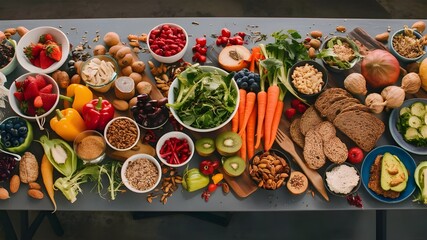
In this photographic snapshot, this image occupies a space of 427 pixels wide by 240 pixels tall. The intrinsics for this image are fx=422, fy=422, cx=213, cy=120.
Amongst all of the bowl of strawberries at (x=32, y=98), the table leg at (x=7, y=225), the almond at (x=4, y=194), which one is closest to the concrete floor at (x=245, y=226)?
the table leg at (x=7, y=225)

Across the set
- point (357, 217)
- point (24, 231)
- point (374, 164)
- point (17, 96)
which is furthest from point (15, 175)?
point (357, 217)

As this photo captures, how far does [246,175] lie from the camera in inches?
80.7

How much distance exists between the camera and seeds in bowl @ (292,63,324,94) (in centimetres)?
211

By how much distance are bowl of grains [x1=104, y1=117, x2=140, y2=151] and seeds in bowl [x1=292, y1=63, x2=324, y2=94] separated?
2.73 feet

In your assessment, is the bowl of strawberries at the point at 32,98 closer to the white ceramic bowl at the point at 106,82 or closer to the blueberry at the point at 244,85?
the white ceramic bowl at the point at 106,82

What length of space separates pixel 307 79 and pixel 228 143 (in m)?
0.52

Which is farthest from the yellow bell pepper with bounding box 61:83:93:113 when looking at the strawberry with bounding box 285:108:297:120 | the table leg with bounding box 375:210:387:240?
the table leg with bounding box 375:210:387:240

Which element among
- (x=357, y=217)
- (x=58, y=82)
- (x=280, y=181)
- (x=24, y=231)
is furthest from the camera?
(x=357, y=217)

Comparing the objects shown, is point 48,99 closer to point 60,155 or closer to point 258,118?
point 60,155

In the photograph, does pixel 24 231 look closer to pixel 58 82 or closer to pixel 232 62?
pixel 58 82

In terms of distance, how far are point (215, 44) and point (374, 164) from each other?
103cm

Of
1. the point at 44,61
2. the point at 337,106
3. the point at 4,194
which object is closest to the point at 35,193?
the point at 4,194

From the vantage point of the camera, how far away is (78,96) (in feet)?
6.86

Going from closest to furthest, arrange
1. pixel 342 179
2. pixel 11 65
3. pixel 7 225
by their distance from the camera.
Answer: pixel 342 179, pixel 11 65, pixel 7 225
